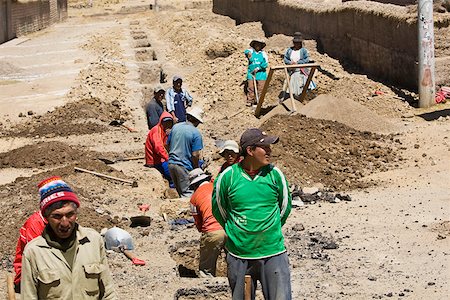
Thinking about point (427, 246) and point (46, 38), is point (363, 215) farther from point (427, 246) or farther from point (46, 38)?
point (46, 38)

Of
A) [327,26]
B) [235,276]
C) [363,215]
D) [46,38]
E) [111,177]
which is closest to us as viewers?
[235,276]

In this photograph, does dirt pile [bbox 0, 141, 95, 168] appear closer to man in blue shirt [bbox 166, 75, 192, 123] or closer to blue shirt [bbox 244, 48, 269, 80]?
man in blue shirt [bbox 166, 75, 192, 123]

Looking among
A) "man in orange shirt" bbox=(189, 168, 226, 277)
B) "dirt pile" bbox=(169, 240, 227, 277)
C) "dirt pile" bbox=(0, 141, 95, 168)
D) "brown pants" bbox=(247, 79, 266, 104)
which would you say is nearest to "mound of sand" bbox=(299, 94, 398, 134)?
"brown pants" bbox=(247, 79, 266, 104)

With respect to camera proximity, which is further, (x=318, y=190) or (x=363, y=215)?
(x=318, y=190)

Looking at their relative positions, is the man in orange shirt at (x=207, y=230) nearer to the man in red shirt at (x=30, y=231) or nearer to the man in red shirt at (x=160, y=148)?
the man in red shirt at (x=30, y=231)

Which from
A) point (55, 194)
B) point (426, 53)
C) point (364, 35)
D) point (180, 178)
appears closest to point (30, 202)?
point (180, 178)

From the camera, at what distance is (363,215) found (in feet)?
39.7

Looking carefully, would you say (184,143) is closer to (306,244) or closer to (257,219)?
(306,244)

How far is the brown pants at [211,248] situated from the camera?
30.3 ft

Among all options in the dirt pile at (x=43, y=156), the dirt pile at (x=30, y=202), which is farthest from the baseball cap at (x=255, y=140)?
the dirt pile at (x=43, y=156)

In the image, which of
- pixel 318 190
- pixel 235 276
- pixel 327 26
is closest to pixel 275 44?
pixel 327 26

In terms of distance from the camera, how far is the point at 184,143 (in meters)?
12.7

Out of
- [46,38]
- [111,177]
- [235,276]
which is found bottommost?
[46,38]

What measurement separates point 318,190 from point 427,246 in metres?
3.24
